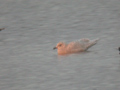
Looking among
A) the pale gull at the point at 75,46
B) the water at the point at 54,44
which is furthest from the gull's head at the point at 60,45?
the water at the point at 54,44

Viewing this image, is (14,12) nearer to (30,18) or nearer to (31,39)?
(30,18)

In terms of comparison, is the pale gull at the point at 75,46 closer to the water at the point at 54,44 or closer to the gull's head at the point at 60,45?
the gull's head at the point at 60,45

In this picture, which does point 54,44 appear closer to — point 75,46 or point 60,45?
point 60,45

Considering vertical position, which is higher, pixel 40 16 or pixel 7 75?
pixel 7 75

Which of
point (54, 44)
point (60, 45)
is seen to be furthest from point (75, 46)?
point (54, 44)

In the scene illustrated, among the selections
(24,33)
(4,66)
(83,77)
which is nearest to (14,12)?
(24,33)

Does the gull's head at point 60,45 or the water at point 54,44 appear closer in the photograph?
the water at point 54,44
